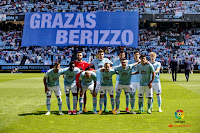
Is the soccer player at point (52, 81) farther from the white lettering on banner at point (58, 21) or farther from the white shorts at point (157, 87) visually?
Answer: the white lettering on banner at point (58, 21)

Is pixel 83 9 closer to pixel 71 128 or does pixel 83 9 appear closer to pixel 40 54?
pixel 40 54

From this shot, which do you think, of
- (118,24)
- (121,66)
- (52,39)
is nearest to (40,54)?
(52,39)

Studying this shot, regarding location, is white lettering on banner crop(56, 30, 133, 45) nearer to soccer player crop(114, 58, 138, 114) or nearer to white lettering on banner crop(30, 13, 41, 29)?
white lettering on banner crop(30, 13, 41, 29)

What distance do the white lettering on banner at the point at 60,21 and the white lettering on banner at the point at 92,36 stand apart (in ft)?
3.59

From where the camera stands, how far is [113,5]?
54469mm

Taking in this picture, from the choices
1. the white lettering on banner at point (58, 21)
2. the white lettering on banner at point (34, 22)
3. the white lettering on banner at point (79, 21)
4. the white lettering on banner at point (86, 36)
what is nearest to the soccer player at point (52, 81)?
the white lettering on banner at point (86, 36)

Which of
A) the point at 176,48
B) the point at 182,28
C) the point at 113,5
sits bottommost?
the point at 176,48

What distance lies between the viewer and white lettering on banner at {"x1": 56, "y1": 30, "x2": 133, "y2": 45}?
1839 inches

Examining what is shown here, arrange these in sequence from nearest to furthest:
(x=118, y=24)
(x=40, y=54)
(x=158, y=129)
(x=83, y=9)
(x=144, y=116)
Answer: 1. (x=158, y=129)
2. (x=144, y=116)
3. (x=118, y=24)
4. (x=40, y=54)
5. (x=83, y=9)

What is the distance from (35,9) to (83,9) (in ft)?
27.0

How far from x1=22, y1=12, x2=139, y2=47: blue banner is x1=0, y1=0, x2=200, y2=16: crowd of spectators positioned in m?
5.09

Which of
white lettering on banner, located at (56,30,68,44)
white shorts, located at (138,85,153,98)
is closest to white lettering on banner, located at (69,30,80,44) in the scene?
white lettering on banner, located at (56,30,68,44)

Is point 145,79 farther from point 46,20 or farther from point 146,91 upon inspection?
point 46,20

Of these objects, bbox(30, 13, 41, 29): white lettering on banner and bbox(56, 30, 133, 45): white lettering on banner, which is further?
bbox(30, 13, 41, 29): white lettering on banner
